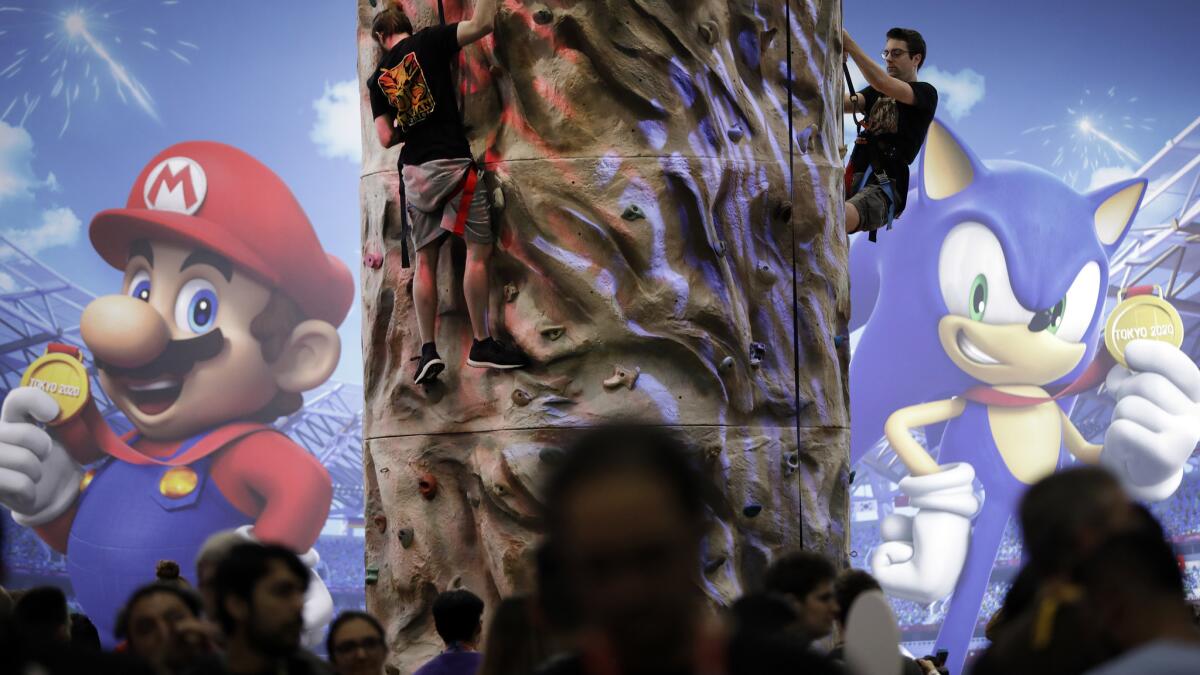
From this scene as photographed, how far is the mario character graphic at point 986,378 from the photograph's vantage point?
16422mm

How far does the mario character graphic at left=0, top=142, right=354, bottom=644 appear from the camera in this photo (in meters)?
15.1

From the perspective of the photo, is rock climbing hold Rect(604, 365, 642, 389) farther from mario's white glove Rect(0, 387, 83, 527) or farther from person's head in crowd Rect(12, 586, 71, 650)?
mario's white glove Rect(0, 387, 83, 527)

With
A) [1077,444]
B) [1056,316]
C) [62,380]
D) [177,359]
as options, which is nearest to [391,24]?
[177,359]

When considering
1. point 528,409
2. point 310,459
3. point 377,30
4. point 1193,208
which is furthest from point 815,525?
point 1193,208

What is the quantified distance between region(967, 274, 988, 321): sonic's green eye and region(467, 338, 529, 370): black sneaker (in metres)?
9.98

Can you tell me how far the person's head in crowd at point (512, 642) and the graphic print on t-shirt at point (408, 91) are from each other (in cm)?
362

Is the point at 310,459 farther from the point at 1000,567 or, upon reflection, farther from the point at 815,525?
the point at 815,525

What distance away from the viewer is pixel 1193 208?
17.3 metres

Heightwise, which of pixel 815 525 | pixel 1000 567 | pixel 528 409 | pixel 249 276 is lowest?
pixel 1000 567

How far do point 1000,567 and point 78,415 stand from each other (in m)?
9.29

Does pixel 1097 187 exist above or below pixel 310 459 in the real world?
above

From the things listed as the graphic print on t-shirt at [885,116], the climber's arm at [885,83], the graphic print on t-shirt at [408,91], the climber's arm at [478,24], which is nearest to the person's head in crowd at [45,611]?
the graphic print on t-shirt at [408,91]

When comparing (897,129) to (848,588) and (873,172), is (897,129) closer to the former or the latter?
(873,172)

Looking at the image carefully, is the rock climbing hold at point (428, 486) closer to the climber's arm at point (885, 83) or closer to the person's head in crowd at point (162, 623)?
the climber's arm at point (885, 83)
